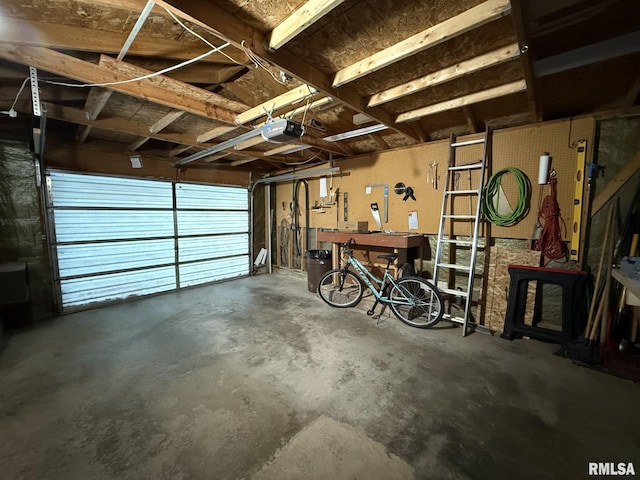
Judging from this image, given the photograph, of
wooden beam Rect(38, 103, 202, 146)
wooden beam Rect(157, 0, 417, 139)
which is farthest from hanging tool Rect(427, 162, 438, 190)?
wooden beam Rect(38, 103, 202, 146)

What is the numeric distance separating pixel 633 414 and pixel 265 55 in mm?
3418

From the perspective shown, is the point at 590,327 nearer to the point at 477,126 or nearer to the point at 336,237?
the point at 477,126

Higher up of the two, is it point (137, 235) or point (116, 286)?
point (137, 235)

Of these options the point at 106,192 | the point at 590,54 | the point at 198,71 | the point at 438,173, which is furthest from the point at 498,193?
the point at 106,192

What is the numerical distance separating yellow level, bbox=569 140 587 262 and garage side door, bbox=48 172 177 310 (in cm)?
569

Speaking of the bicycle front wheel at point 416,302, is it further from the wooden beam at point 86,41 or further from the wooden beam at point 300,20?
the wooden beam at point 86,41

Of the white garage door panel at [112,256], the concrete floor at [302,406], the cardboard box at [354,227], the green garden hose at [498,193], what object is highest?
the green garden hose at [498,193]

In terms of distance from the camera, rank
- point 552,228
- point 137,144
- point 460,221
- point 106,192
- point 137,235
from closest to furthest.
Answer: point 552,228 < point 460,221 < point 137,144 < point 106,192 < point 137,235

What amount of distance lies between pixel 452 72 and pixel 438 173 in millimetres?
1709

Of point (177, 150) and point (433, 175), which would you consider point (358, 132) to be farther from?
point (177, 150)

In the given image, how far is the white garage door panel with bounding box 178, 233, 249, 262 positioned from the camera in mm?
4914

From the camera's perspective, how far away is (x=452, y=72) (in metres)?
1.99

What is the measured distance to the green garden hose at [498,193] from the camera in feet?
9.53

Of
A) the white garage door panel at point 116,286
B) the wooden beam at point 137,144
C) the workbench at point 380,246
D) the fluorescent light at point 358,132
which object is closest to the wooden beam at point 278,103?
the fluorescent light at point 358,132
